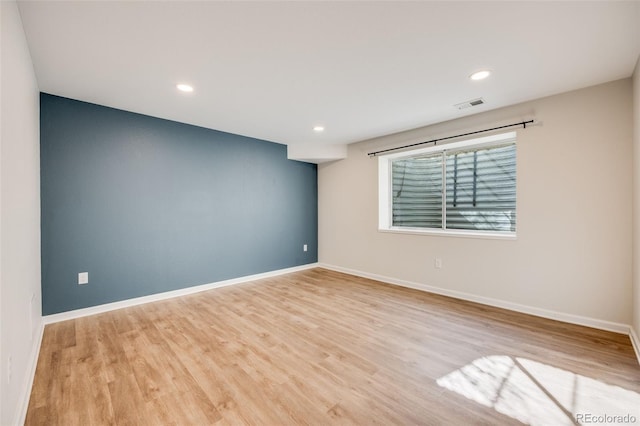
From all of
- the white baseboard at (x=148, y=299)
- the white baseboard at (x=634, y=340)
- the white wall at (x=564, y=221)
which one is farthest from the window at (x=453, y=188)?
the white baseboard at (x=148, y=299)

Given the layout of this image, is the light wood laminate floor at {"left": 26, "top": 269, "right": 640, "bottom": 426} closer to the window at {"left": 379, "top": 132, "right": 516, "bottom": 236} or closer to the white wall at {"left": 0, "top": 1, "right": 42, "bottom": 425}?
the white wall at {"left": 0, "top": 1, "right": 42, "bottom": 425}

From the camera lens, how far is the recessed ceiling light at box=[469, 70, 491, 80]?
2.34 m

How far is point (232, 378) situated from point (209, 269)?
2.37m

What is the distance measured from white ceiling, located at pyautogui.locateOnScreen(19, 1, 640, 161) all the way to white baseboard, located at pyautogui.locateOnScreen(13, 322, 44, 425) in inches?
89.5

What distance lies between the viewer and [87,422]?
1.46 metres

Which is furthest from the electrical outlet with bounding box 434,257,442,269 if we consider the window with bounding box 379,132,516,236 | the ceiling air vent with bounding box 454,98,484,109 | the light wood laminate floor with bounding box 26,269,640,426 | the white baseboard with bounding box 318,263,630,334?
the ceiling air vent with bounding box 454,98,484,109

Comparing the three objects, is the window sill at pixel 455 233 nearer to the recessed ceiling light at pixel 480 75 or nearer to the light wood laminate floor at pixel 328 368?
the light wood laminate floor at pixel 328 368

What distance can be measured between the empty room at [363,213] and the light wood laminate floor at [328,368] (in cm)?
2

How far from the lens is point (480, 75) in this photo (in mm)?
2393

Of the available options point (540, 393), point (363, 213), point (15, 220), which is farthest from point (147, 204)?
point (540, 393)

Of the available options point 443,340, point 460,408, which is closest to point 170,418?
point 460,408

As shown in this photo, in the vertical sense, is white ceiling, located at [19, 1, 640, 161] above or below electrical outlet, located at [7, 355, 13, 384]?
above

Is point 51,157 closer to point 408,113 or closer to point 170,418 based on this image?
point 170,418

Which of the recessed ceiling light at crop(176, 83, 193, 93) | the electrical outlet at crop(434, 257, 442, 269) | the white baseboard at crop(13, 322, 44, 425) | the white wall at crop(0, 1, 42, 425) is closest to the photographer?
the white wall at crop(0, 1, 42, 425)
